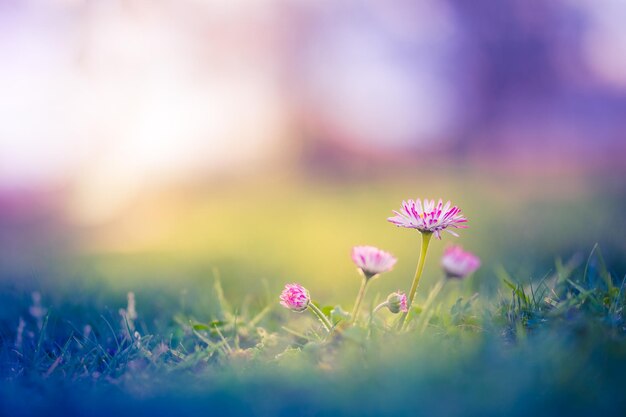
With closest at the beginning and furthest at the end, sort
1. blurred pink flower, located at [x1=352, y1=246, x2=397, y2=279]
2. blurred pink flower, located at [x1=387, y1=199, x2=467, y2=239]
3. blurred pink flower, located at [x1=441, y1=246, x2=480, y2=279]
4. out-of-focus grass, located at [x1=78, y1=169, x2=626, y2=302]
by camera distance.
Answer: blurred pink flower, located at [x1=387, y1=199, x2=467, y2=239]
blurred pink flower, located at [x1=352, y1=246, x2=397, y2=279]
blurred pink flower, located at [x1=441, y1=246, x2=480, y2=279]
out-of-focus grass, located at [x1=78, y1=169, x2=626, y2=302]

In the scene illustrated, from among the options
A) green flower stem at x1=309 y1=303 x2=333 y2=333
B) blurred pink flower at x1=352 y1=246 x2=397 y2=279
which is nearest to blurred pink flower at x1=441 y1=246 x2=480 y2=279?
blurred pink flower at x1=352 y1=246 x2=397 y2=279

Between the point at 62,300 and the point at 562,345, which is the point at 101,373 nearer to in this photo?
the point at 62,300

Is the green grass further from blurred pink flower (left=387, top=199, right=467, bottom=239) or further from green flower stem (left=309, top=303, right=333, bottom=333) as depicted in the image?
blurred pink flower (left=387, top=199, right=467, bottom=239)

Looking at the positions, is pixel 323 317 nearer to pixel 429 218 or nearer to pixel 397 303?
pixel 397 303

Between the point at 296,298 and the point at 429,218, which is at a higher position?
the point at 429,218

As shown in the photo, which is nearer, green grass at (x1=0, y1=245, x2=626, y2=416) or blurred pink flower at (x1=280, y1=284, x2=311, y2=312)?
green grass at (x1=0, y1=245, x2=626, y2=416)

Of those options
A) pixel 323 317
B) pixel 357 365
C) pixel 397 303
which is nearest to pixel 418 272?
pixel 397 303

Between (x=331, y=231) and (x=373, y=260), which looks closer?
(x=373, y=260)
